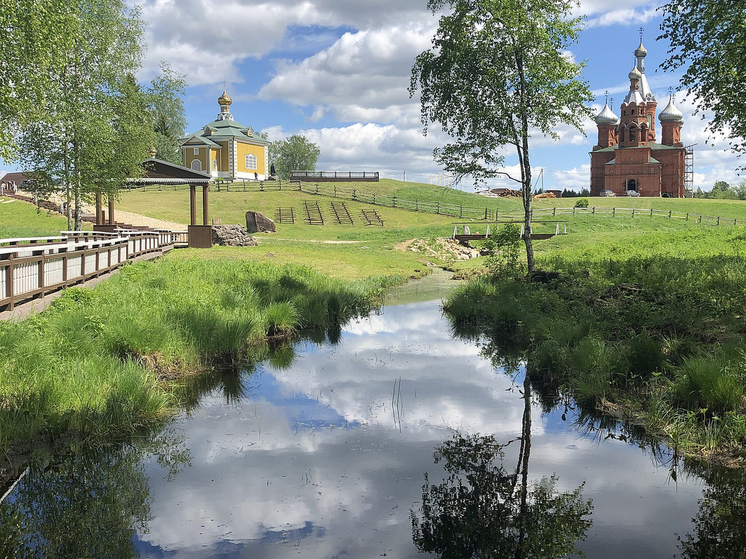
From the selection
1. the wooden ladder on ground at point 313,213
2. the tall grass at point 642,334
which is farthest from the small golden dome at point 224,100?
the tall grass at point 642,334

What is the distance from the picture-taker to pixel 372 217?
57.4 metres

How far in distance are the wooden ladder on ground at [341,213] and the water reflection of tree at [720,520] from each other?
159 ft

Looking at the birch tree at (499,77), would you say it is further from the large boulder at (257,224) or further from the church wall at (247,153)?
the church wall at (247,153)

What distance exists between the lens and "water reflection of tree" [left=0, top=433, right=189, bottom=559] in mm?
5328

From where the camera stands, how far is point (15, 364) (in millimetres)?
8391

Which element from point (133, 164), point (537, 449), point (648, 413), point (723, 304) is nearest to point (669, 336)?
point (723, 304)

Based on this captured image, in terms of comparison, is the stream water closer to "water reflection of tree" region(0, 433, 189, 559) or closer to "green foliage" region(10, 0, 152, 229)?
"water reflection of tree" region(0, 433, 189, 559)

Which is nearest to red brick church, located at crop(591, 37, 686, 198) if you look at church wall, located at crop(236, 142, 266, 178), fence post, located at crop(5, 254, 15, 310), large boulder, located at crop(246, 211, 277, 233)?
church wall, located at crop(236, 142, 266, 178)

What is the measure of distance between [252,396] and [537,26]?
14.6m

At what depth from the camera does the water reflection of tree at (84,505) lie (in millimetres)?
5328

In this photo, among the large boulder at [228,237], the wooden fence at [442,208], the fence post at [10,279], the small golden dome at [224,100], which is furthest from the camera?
the small golden dome at [224,100]

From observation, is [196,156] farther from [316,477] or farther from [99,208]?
[316,477]

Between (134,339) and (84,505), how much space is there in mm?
4798

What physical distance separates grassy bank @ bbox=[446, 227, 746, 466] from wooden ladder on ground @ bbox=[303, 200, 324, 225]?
35.8m
